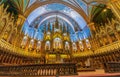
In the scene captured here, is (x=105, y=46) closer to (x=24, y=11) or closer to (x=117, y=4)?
(x=117, y=4)

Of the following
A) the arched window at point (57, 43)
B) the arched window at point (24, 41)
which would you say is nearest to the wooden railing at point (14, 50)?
the arched window at point (24, 41)

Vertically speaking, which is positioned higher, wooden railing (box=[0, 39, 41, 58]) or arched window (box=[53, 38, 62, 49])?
arched window (box=[53, 38, 62, 49])

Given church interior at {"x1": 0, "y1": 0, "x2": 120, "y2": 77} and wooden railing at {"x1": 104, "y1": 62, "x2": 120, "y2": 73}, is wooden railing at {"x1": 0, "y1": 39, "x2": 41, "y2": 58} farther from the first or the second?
wooden railing at {"x1": 104, "y1": 62, "x2": 120, "y2": 73}

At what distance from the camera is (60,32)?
21453 mm

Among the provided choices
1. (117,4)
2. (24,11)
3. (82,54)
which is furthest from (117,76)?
(24,11)

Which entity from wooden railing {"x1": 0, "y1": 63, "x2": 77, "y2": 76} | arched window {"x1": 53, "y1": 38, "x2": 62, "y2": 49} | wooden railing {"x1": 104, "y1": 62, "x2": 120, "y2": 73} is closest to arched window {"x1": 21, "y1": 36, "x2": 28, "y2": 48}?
arched window {"x1": 53, "y1": 38, "x2": 62, "y2": 49}

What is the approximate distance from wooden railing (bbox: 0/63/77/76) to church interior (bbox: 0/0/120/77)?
4240mm

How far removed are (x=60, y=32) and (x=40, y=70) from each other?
50.5ft

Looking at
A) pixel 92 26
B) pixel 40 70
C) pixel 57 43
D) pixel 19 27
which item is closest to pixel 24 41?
pixel 19 27

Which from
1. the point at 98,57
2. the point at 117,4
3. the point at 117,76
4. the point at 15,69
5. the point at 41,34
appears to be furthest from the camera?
the point at 41,34

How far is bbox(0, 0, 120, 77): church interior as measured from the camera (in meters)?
13.8

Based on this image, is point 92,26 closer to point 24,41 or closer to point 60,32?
point 60,32

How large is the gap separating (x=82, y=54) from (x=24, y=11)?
11841 millimetres

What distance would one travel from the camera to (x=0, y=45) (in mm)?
12039
